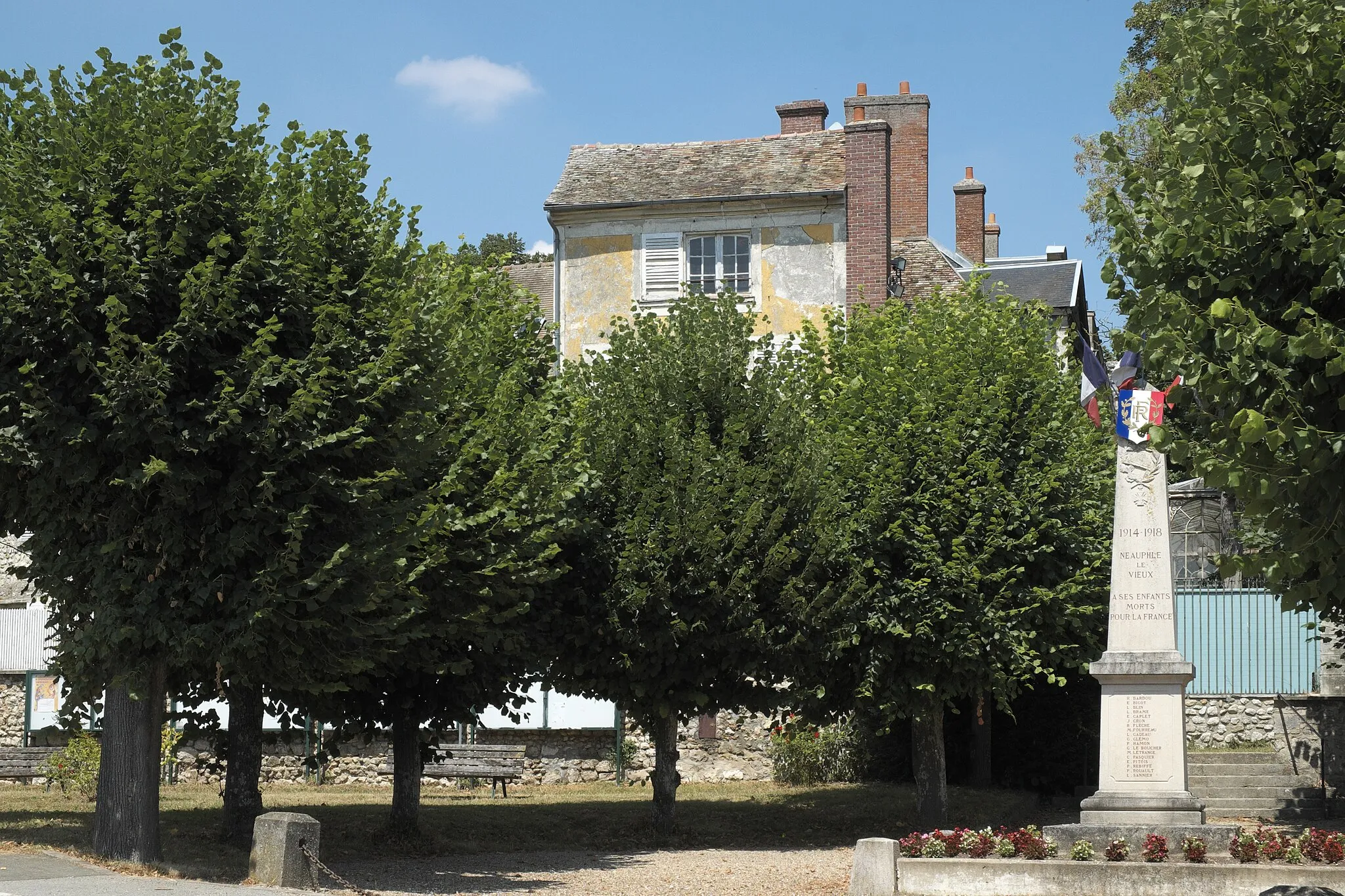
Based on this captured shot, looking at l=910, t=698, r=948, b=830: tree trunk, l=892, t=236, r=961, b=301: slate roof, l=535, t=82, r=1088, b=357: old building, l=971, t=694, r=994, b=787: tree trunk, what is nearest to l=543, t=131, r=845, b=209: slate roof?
l=535, t=82, r=1088, b=357: old building

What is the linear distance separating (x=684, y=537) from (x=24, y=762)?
12.9 meters

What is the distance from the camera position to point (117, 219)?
507 inches

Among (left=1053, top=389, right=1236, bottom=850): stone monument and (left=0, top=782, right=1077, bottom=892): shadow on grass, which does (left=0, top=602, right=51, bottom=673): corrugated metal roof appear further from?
(left=1053, top=389, right=1236, bottom=850): stone monument

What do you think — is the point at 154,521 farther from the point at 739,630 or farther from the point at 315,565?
the point at 739,630

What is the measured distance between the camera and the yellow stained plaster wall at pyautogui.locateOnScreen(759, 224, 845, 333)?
1089 inches

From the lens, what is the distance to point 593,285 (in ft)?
94.0

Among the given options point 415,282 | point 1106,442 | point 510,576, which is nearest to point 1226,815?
point 1106,442

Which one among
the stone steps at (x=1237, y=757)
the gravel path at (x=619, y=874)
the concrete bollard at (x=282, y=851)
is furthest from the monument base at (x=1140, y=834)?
the stone steps at (x=1237, y=757)

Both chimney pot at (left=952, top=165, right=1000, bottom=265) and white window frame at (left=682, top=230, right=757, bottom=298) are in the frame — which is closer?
white window frame at (left=682, top=230, right=757, bottom=298)

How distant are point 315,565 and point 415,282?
4.58 meters

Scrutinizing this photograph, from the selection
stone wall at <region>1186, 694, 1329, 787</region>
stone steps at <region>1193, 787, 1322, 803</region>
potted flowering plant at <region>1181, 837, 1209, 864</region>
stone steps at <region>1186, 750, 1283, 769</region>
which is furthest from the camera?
stone steps at <region>1186, 750, 1283, 769</region>

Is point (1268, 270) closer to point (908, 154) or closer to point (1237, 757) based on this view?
point (1237, 757)

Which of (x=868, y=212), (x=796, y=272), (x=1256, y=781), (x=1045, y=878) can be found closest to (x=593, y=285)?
(x=796, y=272)

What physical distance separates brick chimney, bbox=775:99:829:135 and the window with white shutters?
4266 mm
